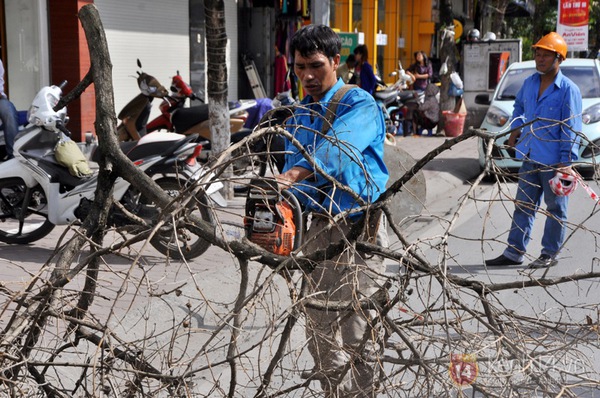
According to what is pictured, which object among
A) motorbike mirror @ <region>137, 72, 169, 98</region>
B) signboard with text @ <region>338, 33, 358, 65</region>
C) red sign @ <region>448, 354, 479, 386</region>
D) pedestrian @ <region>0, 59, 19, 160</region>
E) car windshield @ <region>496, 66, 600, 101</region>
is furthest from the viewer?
signboard with text @ <region>338, 33, 358, 65</region>

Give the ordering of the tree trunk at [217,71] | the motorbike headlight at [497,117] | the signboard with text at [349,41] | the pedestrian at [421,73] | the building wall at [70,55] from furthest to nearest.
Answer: the pedestrian at [421,73] → the signboard with text at [349,41] → the building wall at [70,55] → the motorbike headlight at [497,117] → the tree trunk at [217,71]

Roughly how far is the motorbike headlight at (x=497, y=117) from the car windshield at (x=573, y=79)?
0.38m

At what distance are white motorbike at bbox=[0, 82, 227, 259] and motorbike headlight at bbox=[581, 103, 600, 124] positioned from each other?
6.95 metres

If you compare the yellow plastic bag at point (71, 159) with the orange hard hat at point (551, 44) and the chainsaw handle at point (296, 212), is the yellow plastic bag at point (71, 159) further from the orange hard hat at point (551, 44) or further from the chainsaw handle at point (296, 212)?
the chainsaw handle at point (296, 212)

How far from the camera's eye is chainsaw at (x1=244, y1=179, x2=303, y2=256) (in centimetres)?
336

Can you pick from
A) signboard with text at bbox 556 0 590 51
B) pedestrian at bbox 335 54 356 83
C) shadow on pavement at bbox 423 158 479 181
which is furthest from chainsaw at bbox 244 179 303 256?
signboard with text at bbox 556 0 590 51

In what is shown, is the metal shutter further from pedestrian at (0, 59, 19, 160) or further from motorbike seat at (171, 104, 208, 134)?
pedestrian at (0, 59, 19, 160)

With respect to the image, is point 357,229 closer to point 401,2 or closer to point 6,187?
point 6,187

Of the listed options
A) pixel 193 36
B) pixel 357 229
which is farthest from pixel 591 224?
pixel 193 36

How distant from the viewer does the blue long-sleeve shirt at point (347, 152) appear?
143 inches

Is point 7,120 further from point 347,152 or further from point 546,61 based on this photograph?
point 347,152

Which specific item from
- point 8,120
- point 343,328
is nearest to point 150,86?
point 8,120

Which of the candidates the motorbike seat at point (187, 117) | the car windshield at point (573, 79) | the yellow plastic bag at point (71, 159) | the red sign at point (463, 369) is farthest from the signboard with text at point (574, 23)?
the red sign at point (463, 369)

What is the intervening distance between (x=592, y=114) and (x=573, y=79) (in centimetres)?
94
